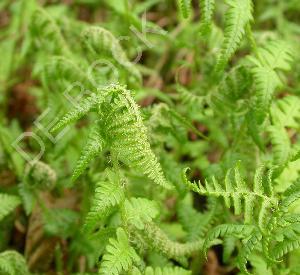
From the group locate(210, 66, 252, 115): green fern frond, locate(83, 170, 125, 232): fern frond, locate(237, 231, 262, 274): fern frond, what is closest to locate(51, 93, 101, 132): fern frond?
locate(83, 170, 125, 232): fern frond

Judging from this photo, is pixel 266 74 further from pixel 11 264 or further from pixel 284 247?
pixel 11 264

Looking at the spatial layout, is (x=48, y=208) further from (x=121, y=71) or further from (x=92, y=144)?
(x=92, y=144)

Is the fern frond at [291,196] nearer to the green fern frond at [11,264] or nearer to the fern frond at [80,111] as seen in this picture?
the fern frond at [80,111]

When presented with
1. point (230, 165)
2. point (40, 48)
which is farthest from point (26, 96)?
point (230, 165)

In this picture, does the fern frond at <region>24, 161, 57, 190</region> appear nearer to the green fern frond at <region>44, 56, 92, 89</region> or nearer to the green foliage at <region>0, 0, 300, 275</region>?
the green foliage at <region>0, 0, 300, 275</region>

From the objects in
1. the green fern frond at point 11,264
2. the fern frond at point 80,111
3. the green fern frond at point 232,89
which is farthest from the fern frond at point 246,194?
the green fern frond at point 11,264

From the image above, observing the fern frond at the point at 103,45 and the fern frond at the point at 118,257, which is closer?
the fern frond at the point at 118,257
